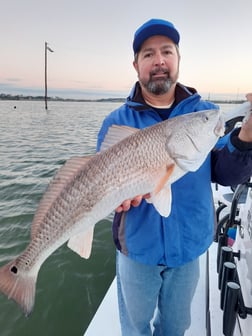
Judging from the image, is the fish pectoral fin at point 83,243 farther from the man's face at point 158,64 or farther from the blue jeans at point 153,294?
the man's face at point 158,64

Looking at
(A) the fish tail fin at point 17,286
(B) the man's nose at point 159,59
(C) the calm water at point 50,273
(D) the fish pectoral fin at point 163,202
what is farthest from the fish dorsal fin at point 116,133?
(C) the calm water at point 50,273

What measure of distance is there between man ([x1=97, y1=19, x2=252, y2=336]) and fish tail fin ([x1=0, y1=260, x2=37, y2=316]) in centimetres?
74

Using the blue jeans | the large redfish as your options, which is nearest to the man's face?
the large redfish

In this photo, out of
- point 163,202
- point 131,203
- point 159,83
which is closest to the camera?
point 163,202

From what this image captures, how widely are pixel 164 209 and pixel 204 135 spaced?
60cm

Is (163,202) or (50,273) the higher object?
(163,202)

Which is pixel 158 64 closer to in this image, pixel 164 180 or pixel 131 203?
pixel 164 180

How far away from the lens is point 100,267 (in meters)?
5.38

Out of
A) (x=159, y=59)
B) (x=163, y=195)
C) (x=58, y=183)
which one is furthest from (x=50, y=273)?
(x=159, y=59)

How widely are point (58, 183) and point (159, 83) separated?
3.72 ft

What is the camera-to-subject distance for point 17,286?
2.07 m

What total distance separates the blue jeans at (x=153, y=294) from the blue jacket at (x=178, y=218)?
0.45 feet

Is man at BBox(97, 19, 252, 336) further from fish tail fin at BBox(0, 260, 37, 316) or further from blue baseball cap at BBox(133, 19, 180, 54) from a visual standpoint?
fish tail fin at BBox(0, 260, 37, 316)

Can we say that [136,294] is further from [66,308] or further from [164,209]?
[66,308]
